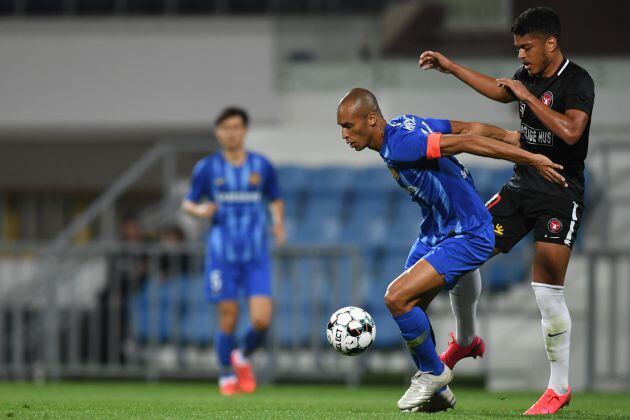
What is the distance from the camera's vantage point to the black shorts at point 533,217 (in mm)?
6570

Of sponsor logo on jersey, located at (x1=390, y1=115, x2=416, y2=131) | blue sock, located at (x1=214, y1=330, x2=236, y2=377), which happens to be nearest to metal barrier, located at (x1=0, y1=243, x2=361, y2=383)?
blue sock, located at (x1=214, y1=330, x2=236, y2=377)

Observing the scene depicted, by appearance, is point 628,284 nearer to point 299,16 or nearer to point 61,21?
point 299,16

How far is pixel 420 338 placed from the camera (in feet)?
20.6

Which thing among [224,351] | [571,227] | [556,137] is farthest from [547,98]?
[224,351]

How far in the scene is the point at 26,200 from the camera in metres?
18.8

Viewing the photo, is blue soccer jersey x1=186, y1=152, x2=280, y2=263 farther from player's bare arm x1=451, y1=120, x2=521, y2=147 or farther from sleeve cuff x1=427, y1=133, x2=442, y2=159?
sleeve cuff x1=427, y1=133, x2=442, y2=159

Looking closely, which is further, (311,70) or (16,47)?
(16,47)

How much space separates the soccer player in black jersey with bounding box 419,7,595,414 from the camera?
6469mm

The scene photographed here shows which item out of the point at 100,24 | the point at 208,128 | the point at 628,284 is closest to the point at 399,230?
the point at 628,284

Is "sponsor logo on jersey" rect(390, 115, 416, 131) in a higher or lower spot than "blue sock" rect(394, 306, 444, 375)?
higher

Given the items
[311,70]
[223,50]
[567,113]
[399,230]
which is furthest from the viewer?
[223,50]

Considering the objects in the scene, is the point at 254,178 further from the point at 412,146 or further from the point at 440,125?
the point at 412,146

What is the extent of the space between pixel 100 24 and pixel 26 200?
3.80m

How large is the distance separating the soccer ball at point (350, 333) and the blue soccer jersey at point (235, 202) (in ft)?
9.75
